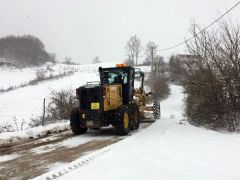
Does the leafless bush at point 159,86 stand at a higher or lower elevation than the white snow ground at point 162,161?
higher

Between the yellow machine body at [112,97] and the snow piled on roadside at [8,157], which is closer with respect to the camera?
the snow piled on roadside at [8,157]

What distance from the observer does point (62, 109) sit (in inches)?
893

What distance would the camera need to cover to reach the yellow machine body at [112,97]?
1557cm

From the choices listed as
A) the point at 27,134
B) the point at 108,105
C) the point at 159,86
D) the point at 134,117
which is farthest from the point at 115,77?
the point at 159,86

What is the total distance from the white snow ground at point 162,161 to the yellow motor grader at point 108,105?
263 cm

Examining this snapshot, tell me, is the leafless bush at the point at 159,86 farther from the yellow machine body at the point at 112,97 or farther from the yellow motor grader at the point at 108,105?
the yellow machine body at the point at 112,97

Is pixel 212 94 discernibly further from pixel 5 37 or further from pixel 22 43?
pixel 5 37

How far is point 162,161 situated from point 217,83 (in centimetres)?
819

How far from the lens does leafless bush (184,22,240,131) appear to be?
53.6ft

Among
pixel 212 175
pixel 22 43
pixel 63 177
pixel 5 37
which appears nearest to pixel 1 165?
pixel 63 177


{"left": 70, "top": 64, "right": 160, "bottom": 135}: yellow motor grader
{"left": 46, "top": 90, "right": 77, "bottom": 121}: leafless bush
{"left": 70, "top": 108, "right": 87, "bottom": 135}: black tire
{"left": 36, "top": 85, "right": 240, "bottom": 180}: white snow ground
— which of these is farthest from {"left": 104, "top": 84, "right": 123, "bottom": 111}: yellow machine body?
{"left": 46, "top": 90, "right": 77, "bottom": 121}: leafless bush

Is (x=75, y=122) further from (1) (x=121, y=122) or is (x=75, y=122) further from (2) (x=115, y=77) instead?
(2) (x=115, y=77)

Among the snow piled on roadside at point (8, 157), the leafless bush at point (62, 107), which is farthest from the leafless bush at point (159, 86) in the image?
the snow piled on roadside at point (8, 157)

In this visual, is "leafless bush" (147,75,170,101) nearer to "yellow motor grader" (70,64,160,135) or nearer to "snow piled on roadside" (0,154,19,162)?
"yellow motor grader" (70,64,160,135)
